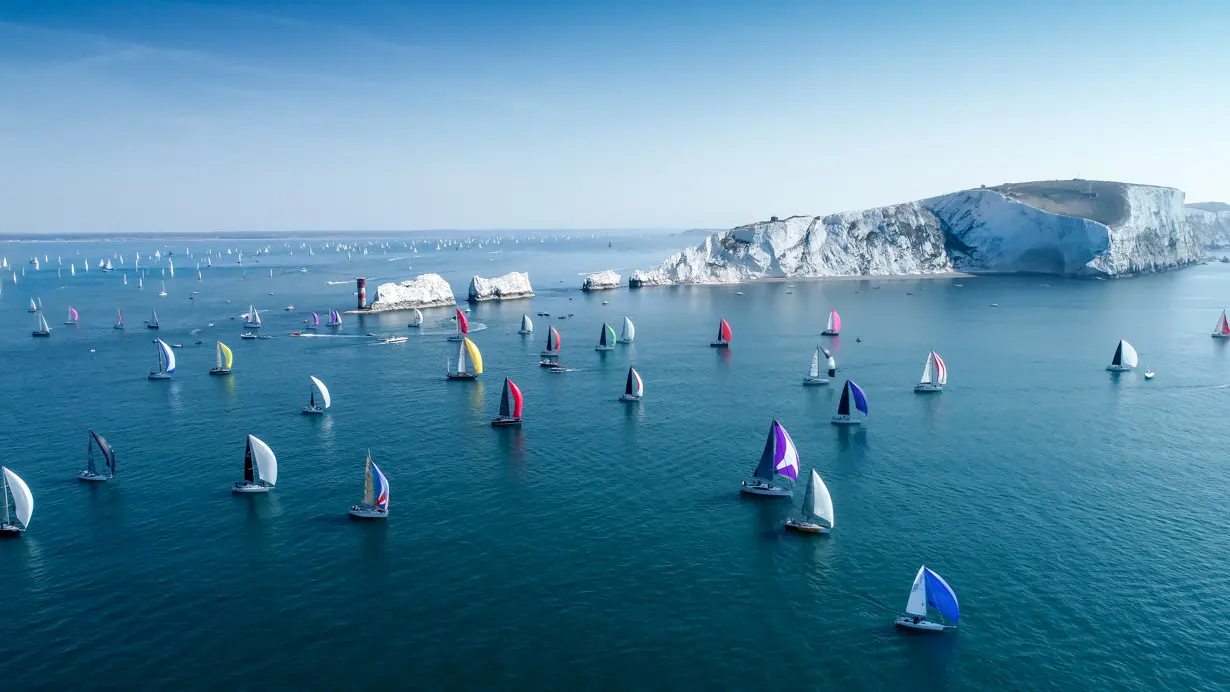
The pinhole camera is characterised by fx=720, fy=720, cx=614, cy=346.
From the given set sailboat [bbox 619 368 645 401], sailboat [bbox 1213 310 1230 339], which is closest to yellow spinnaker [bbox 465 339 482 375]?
sailboat [bbox 619 368 645 401]

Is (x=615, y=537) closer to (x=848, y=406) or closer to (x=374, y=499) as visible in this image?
(x=374, y=499)

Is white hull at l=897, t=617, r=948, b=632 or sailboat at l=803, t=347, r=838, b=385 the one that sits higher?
sailboat at l=803, t=347, r=838, b=385

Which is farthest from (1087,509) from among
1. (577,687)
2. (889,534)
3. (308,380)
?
(308,380)

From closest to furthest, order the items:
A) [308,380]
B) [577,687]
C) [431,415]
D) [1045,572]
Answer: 1. [577,687]
2. [1045,572]
3. [431,415]
4. [308,380]

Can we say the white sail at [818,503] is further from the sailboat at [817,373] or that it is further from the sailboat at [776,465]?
the sailboat at [817,373]

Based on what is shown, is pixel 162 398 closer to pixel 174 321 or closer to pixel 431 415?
pixel 431 415

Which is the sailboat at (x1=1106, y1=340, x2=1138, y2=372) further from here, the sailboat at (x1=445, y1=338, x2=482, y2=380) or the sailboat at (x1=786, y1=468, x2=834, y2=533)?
the sailboat at (x1=445, y1=338, x2=482, y2=380)
